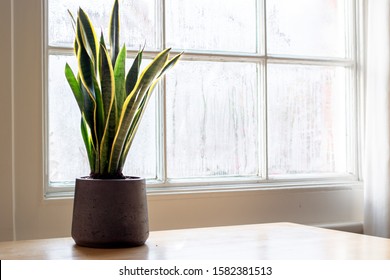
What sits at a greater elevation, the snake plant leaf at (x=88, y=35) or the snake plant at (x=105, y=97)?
the snake plant leaf at (x=88, y=35)

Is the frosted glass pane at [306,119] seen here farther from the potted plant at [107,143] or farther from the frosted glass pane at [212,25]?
the potted plant at [107,143]

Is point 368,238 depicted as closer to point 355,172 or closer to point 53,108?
point 355,172

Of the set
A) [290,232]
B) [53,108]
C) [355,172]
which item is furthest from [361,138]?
[53,108]

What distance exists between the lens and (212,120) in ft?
7.91

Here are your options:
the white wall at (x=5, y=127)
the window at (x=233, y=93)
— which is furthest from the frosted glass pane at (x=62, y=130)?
the white wall at (x=5, y=127)

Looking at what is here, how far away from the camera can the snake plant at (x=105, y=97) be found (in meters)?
1.71

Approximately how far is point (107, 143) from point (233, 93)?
0.83 m

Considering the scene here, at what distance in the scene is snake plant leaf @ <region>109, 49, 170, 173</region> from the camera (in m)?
1.71

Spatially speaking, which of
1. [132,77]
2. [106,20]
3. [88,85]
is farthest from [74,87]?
[106,20]

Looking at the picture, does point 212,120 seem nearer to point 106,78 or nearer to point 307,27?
point 307,27

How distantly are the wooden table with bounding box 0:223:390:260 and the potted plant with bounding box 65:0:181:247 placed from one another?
0.18 feet

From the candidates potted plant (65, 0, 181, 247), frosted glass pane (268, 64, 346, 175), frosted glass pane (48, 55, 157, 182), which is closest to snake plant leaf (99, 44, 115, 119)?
potted plant (65, 0, 181, 247)

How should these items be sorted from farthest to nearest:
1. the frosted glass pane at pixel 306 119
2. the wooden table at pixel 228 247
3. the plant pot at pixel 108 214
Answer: the frosted glass pane at pixel 306 119
the plant pot at pixel 108 214
the wooden table at pixel 228 247

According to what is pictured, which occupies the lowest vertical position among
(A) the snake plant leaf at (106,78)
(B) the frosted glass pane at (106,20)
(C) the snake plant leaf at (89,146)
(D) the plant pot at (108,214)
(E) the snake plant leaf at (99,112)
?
(D) the plant pot at (108,214)
